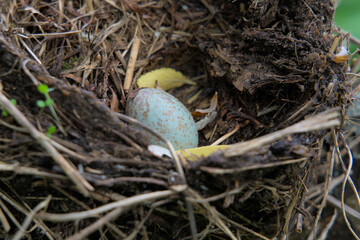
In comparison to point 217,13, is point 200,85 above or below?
below

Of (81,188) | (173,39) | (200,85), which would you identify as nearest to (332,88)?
(200,85)

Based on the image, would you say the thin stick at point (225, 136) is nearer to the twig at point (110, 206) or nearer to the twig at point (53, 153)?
the twig at point (110, 206)

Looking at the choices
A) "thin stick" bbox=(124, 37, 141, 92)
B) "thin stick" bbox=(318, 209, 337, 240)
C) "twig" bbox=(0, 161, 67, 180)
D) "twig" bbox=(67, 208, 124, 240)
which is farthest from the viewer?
"thin stick" bbox=(124, 37, 141, 92)

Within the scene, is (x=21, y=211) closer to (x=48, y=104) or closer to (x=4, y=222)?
(x=4, y=222)

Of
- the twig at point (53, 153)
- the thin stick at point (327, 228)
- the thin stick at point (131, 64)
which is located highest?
the thin stick at point (131, 64)

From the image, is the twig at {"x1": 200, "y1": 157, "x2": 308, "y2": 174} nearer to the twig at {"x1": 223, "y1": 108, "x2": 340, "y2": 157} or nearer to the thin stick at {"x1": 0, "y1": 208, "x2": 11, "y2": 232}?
the twig at {"x1": 223, "y1": 108, "x2": 340, "y2": 157}

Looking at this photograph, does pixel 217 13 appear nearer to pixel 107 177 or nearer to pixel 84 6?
pixel 84 6

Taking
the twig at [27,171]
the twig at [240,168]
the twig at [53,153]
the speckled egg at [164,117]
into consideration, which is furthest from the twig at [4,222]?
the twig at [240,168]

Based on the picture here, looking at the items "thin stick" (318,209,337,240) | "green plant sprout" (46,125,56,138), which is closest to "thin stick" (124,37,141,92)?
"green plant sprout" (46,125,56,138)
